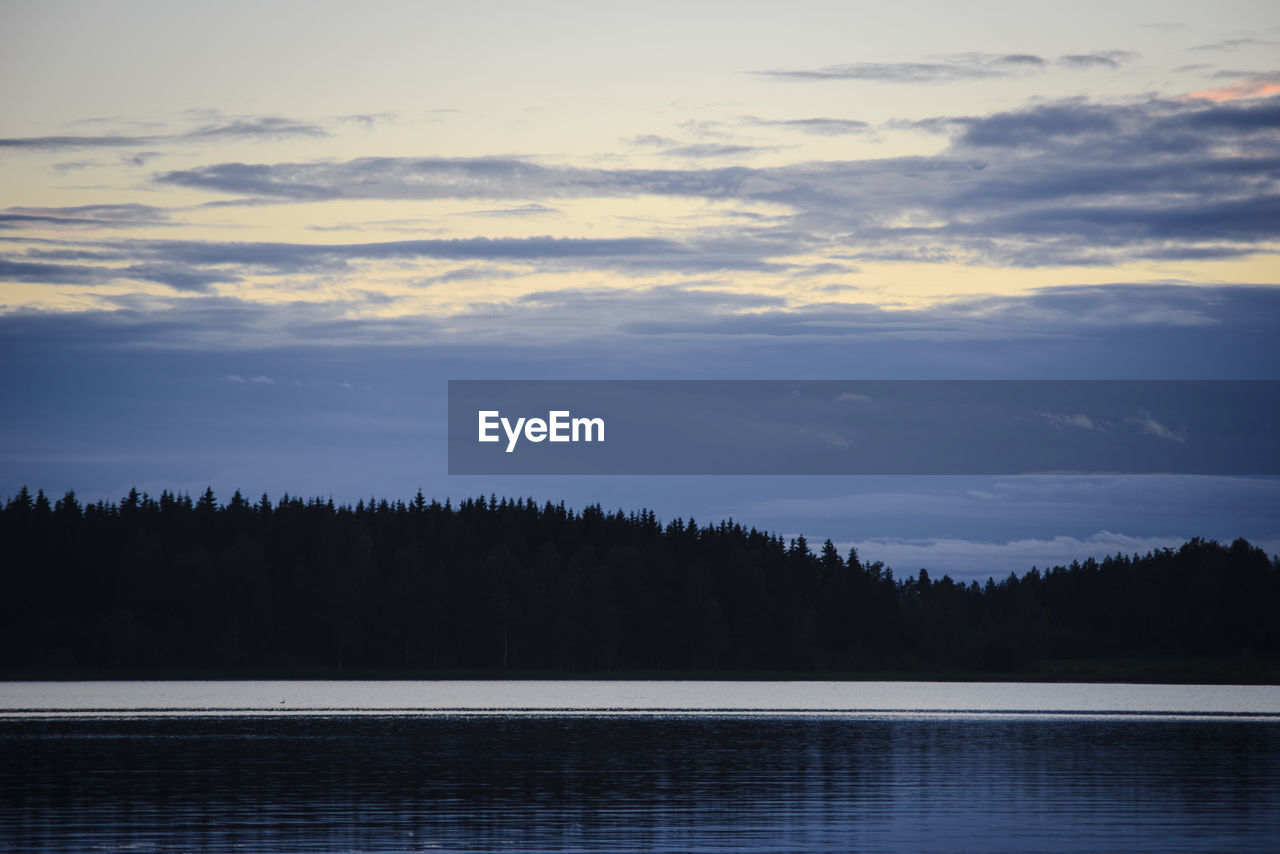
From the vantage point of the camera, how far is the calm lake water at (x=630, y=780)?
36.7 metres

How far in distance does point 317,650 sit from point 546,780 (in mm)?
132965

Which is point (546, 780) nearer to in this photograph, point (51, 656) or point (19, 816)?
point (19, 816)

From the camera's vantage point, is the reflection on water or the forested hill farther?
the forested hill

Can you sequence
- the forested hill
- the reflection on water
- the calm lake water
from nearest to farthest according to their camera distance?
the reflection on water < the calm lake water < the forested hill

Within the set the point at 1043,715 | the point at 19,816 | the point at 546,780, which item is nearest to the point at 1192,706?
the point at 1043,715

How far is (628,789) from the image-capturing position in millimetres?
47219

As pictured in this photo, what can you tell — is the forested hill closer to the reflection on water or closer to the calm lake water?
the calm lake water

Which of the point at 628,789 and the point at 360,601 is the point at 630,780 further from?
the point at 360,601

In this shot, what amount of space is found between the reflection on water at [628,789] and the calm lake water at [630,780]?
5.7 inches

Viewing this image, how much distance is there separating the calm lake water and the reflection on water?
0.47 feet

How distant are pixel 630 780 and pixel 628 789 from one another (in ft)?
9.21

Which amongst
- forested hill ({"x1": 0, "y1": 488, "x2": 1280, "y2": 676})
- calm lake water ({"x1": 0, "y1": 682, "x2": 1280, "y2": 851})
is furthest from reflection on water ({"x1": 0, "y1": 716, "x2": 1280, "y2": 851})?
forested hill ({"x1": 0, "y1": 488, "x2": 1280, "y2": 676})

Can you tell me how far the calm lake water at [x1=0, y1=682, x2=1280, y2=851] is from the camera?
36.7m

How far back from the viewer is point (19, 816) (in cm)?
3969
